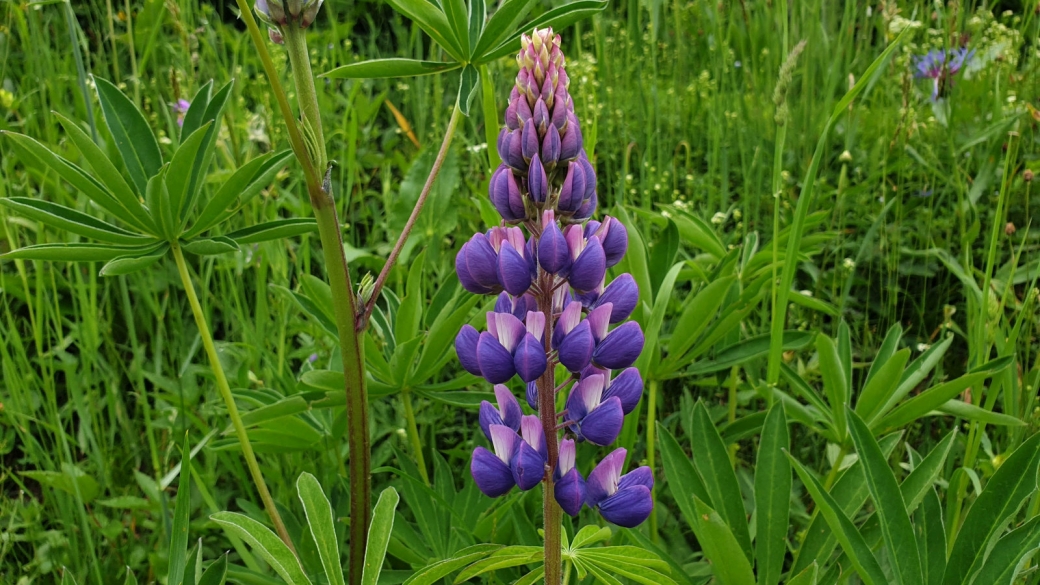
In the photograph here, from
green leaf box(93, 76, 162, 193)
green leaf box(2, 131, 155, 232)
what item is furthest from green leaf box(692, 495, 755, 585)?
green leaf box(93, 76, 162, 193)

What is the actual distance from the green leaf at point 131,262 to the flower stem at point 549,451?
67cm

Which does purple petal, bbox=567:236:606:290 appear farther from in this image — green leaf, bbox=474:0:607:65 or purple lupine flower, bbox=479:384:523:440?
green leaf, bbox=474:0:607:65

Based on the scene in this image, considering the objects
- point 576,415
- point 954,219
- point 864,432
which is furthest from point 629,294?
point 954,219

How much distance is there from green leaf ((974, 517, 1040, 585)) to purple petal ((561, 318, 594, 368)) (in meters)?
0.64

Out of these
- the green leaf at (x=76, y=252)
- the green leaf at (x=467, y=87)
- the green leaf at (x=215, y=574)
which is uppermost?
the green leaf at (x=467, y=87)

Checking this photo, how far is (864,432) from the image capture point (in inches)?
49.3

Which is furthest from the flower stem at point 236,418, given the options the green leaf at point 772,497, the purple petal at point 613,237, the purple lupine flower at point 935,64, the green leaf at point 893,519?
the purple lupine flower at point 935,64

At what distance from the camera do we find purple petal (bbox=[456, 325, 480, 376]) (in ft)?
3.66

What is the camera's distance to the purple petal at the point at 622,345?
3.56 feet

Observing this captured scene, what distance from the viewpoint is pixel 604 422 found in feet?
3.52

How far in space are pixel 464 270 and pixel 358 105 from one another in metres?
2.29

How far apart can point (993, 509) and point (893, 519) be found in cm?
15

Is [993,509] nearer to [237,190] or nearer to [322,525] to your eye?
[322,525]

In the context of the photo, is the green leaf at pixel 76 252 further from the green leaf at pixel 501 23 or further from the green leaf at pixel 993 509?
the green leaf at pixel 993 509
